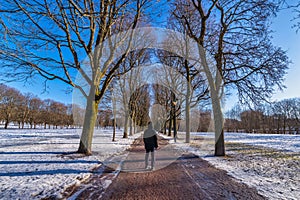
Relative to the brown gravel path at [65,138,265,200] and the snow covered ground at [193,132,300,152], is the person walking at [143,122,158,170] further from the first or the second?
the snow covered ground at [193,132,300,152]

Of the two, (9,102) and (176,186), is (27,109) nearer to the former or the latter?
(9,102)

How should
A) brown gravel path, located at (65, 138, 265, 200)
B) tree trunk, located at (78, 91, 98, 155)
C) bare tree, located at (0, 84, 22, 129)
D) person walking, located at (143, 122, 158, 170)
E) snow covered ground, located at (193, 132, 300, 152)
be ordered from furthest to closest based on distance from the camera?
bare tree, located at (0, 84, 22, 129), snow covered ground, located at (193, 132, 300, 152), tree trunk, located at (78, 91, 98, 155), person walking, located at (143, 122, 158, 170), brown gravel path, located at (65, 138, 265, 200)

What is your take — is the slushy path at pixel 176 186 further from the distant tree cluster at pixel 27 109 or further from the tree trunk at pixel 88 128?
the distant tree cluster at pixel 27 109

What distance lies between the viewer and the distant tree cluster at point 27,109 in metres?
48.7

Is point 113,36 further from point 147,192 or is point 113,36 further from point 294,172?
point 294,172

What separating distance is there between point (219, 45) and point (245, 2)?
98.2 inches

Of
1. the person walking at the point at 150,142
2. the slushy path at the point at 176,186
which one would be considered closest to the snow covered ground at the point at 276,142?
the slushy path at the point at 176,186

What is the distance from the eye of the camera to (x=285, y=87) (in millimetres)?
9453

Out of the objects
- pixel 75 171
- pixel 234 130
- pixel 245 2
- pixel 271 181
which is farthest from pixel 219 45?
pixel 234 130

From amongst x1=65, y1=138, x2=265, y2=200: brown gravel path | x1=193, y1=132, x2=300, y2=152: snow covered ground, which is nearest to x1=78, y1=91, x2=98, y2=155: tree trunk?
x1=65, y1=138, x2=265, y2=200: brown gravel path

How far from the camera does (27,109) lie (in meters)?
57.2

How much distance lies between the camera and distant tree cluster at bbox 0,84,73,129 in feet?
160

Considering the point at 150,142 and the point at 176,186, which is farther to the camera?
the point at 150,142

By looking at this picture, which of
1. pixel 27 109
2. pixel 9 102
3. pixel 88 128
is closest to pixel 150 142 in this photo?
pixel 88 128
